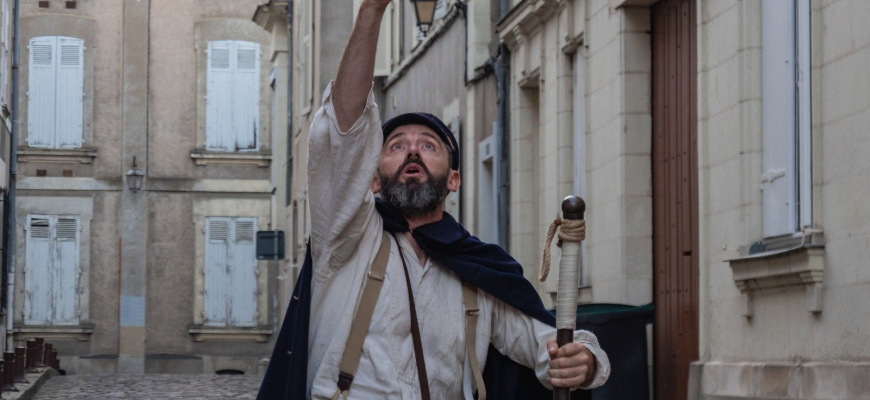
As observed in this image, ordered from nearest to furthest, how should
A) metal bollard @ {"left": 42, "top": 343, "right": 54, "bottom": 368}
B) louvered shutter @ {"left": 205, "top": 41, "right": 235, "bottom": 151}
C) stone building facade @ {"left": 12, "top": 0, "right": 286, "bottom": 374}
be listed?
metal bollard @ {"left": 42, "top": 343, "right": 54, "bottom": 368} < stone building facade @ {"left": 12, "top": 0, "right": 286, "bottom": 374} < louvered shutter @ {"left": 205, "top": 41, "right": 235, "bottom": 151}

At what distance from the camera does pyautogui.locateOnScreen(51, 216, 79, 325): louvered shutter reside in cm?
3131

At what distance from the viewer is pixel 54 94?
32094mm

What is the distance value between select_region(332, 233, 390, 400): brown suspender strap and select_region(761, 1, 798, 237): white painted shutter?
15.4 feet

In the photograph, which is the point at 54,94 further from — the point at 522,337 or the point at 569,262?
the point at 569,262

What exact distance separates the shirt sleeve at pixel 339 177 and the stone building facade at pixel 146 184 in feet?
90.6

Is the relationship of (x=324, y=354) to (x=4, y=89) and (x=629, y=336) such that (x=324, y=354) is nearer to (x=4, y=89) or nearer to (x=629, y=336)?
(x=629, y=336)

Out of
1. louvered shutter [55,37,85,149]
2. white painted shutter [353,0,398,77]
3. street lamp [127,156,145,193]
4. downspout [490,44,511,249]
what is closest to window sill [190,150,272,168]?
street lamp [127,156,145,193]

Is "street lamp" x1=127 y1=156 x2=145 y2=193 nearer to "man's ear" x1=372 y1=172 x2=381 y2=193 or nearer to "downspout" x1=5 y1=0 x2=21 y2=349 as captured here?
"downspout" x1=5 y1=0 x2=21 y2=349

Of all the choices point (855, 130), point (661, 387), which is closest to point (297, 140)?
point (661, 387)

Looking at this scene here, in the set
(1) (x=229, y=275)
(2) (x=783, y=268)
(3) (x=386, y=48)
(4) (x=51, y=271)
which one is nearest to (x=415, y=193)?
(2) (x=783, y=268)

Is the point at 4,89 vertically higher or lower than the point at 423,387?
higher

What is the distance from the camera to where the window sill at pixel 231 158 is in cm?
3272

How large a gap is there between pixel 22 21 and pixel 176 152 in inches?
149

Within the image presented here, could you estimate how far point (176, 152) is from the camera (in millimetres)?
33031
